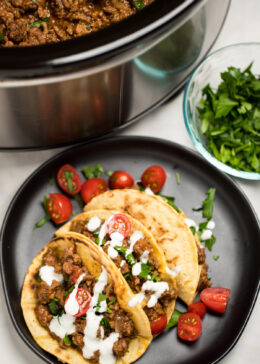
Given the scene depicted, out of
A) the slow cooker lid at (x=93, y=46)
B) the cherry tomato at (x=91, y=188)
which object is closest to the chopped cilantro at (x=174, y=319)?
the cherry tomato at (x=91, y=188)

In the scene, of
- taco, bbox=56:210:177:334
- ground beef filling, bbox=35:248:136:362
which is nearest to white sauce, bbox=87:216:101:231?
taco, bbox=56:210:177:334

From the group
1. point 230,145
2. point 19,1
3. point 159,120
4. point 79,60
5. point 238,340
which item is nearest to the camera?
point 79,60

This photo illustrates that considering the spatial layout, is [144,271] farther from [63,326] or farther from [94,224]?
[63,326]

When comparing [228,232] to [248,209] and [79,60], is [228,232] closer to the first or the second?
[248,209]

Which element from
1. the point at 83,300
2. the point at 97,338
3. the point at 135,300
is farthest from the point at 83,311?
the point at 135,300

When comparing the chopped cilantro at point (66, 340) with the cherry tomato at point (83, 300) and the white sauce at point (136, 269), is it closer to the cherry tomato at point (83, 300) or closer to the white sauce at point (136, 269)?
the cherry tomato at point (83, 300)

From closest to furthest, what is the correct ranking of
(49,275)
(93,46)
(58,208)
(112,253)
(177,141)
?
(93,46) < (112,253) < (49,275) < (58,208) < (177,141)

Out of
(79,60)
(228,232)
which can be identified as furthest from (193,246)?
(79,60)

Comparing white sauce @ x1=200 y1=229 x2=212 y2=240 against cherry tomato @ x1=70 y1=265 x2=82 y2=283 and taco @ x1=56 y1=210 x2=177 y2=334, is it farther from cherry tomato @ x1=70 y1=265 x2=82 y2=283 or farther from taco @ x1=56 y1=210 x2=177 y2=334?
cherry tomato @ x1=70 y1=265 x2=82 y2=283
